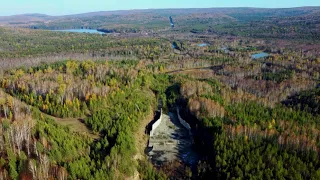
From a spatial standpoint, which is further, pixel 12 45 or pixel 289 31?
pixel 289 31

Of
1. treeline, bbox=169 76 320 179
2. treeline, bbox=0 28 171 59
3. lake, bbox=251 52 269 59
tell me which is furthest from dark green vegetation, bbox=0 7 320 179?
treeline, bbox=0 28 171 59

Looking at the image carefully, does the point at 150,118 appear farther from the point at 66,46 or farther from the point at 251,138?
the point at 66,46

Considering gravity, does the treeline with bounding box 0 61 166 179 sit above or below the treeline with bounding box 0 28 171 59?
below

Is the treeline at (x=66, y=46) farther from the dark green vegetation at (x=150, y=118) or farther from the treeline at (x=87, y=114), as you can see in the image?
the treeline at (x=87, y=114)

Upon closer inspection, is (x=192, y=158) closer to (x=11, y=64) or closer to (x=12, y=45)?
(x=11, y=64)

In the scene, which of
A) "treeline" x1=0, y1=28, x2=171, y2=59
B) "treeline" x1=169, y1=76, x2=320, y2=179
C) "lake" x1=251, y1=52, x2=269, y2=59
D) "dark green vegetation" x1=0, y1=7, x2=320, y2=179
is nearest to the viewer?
"treeline" x1=169, y1=76, x2=320, y2=179

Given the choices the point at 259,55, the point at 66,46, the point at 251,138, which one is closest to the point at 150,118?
the point at 251,138

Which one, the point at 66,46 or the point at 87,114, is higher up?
the point at 66,46

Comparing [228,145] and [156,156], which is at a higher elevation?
[228,145]

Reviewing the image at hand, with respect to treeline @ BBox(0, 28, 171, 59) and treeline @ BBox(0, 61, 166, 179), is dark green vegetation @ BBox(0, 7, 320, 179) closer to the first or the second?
treeline @ BBox(0, 61, 166, 179)

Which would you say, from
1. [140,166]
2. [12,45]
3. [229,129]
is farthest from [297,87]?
[12,45]

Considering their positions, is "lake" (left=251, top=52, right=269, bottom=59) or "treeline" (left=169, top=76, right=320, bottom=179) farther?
"lake" (left=251, top=52, right=269, bottom=59)
